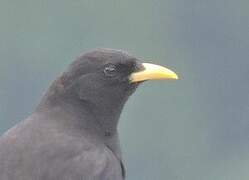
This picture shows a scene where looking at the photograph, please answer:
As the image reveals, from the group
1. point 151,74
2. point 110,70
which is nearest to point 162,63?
point 151,74

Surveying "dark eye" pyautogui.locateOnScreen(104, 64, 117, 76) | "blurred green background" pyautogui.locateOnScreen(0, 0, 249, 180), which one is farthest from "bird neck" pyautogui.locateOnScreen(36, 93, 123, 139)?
"blurred green background" pyautogui.locateOnScreen(0, 0, 249, 180)

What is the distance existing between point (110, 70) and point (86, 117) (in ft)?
0.96

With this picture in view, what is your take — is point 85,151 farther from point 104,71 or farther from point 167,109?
point 167,109

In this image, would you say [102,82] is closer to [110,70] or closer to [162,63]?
[110,70]

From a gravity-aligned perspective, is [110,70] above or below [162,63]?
above

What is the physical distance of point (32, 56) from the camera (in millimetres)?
30172

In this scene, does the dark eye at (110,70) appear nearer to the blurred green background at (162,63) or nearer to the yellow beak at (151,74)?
the yellow beak at (151,74)

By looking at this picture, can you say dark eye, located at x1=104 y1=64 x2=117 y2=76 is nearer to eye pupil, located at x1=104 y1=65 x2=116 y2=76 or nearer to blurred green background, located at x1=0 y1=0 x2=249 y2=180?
eye pupil, located at x1=104 y1=65 x2=116 y2=76

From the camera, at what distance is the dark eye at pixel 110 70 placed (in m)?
7.77

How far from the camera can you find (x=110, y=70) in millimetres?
7785

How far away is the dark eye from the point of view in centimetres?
777

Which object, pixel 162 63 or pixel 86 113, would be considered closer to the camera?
pixel 86 113

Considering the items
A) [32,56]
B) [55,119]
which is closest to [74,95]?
[55,119]

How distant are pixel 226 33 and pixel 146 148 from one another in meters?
7.14
